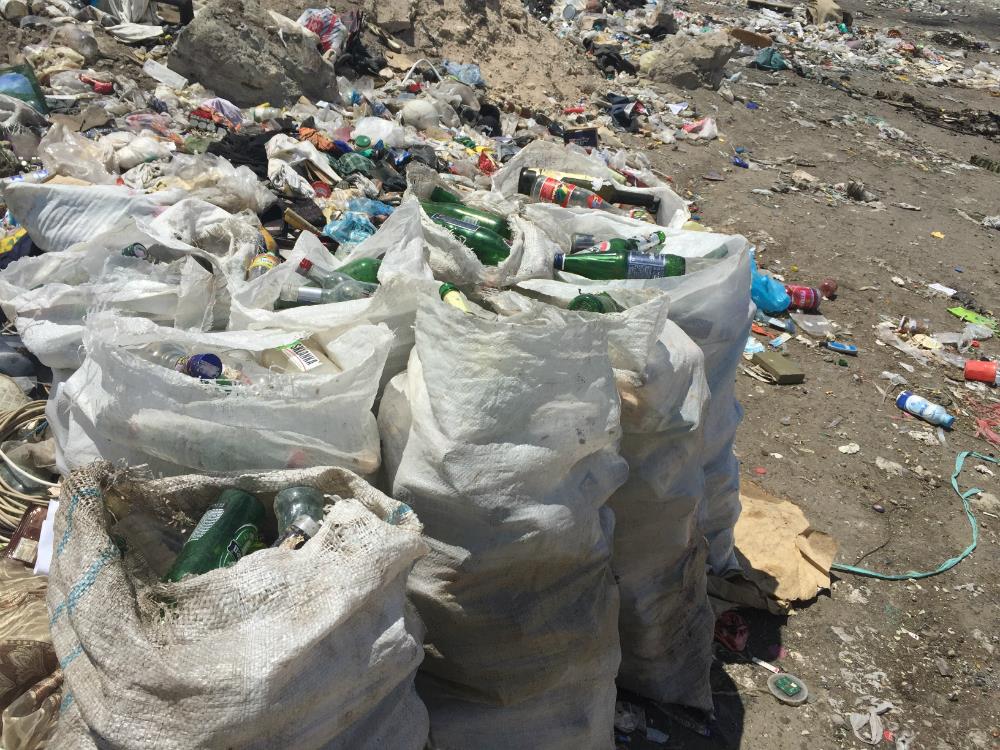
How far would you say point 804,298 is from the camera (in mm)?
A: 4430

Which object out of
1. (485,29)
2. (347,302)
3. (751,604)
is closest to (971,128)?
(485,29)

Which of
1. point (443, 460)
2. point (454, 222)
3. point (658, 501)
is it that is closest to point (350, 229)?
point (454, 222)

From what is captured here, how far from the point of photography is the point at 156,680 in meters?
0.96

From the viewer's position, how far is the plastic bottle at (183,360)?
139 cm

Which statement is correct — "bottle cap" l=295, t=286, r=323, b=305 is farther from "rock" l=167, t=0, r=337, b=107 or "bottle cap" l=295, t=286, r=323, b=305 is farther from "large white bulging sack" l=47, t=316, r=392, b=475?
"rock" l=167, t=0, r=337, b=107

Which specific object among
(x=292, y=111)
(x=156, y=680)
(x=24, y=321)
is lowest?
(x=292, y=111)

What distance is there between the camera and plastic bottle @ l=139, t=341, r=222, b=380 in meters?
1.39

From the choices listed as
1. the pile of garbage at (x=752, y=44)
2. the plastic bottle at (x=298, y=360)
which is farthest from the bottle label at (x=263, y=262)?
the pile of garbage at (x=752, y=44)

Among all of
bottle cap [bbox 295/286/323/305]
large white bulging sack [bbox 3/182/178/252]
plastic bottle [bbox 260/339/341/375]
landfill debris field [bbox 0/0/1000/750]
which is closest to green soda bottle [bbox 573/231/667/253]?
landfill debris field [bbox 0/0/1000/750]

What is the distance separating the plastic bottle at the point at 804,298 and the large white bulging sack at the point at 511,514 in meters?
3.25

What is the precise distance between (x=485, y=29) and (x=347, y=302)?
20.9 ft

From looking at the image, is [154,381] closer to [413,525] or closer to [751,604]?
[413,525]

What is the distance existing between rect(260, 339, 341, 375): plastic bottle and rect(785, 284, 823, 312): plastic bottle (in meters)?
3.57

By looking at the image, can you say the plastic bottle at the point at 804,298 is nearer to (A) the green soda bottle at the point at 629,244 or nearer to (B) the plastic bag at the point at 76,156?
(A) the green soda bottle at the point at 629,244
